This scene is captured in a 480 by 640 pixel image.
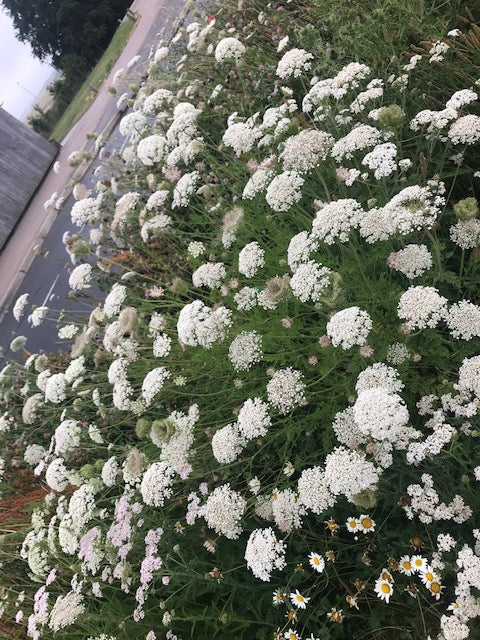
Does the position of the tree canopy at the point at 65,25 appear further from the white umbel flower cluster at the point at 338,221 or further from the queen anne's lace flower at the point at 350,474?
the queen anne's lace flower at the point at 350,474

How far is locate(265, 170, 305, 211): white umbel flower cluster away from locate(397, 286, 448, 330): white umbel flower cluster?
1008 millimetres

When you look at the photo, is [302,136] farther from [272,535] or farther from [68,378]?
[68,378]

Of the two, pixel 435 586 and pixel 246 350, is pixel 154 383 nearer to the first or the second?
pixel 246 350

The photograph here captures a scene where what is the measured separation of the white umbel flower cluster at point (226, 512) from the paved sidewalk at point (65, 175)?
390 inches

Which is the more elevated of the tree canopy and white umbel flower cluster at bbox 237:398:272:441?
the tree canopy

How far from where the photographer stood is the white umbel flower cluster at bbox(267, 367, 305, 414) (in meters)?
2.94

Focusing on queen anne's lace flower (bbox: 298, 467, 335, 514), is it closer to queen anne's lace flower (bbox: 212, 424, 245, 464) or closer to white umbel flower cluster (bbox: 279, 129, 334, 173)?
queen anne's lace flower (bbox: 212, 424, 245, 464)

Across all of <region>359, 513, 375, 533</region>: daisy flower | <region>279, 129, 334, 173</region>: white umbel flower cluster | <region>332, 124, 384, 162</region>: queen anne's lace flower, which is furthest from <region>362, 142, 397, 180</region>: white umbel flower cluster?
<region>359, 513, 375, 533</region>: daisy flower

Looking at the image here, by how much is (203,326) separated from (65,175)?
44.1ft

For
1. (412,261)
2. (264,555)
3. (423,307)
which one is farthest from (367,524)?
(412,261)

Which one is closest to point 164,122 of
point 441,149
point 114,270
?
point 114,270

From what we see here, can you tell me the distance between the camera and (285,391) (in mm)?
2951

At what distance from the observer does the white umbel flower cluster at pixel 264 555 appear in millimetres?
2570

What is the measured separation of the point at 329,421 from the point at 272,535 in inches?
35.7
